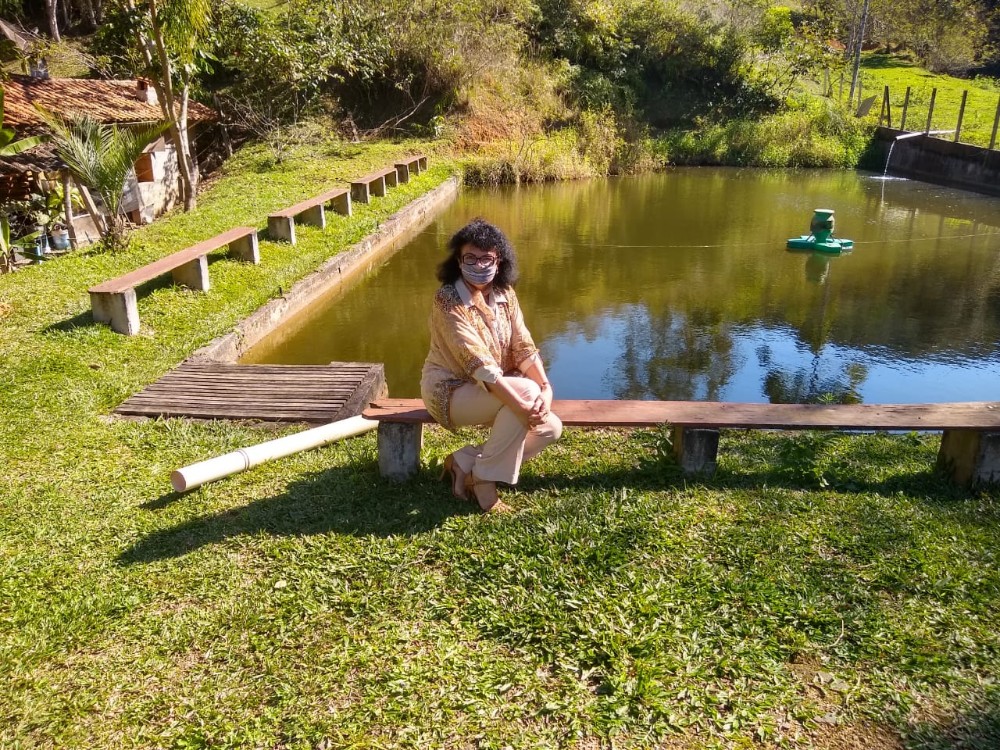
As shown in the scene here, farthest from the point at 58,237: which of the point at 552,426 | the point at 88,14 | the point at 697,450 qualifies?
the point at 88,14

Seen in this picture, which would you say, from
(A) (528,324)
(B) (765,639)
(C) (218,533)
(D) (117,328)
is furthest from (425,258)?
(B) (765,639)

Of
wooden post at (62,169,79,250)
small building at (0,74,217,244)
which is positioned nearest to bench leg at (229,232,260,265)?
small building at (0,74,217,244)

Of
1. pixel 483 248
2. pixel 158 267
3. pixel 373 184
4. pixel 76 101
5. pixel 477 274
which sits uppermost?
pixel 76 101

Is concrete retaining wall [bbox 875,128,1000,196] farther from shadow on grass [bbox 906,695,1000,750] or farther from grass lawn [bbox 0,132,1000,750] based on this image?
shadow on grass [bbox 906,695,1000,750]

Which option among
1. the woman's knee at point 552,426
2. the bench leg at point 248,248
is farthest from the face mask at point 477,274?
the bench leg at point 248,248

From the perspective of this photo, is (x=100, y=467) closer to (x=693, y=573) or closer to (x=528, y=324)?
(x=693, y=573)

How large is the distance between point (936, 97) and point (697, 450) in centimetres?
2817

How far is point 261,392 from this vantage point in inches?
205

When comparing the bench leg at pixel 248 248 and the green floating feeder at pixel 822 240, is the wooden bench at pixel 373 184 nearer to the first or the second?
the bench leg at pixel 248 248

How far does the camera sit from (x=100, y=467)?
4.01 m

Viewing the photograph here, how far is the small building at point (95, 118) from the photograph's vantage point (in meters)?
9.69

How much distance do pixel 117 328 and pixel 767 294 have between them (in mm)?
7185

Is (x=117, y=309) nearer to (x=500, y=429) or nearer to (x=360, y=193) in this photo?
(x=500, y=429)

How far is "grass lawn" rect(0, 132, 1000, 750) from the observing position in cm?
232
